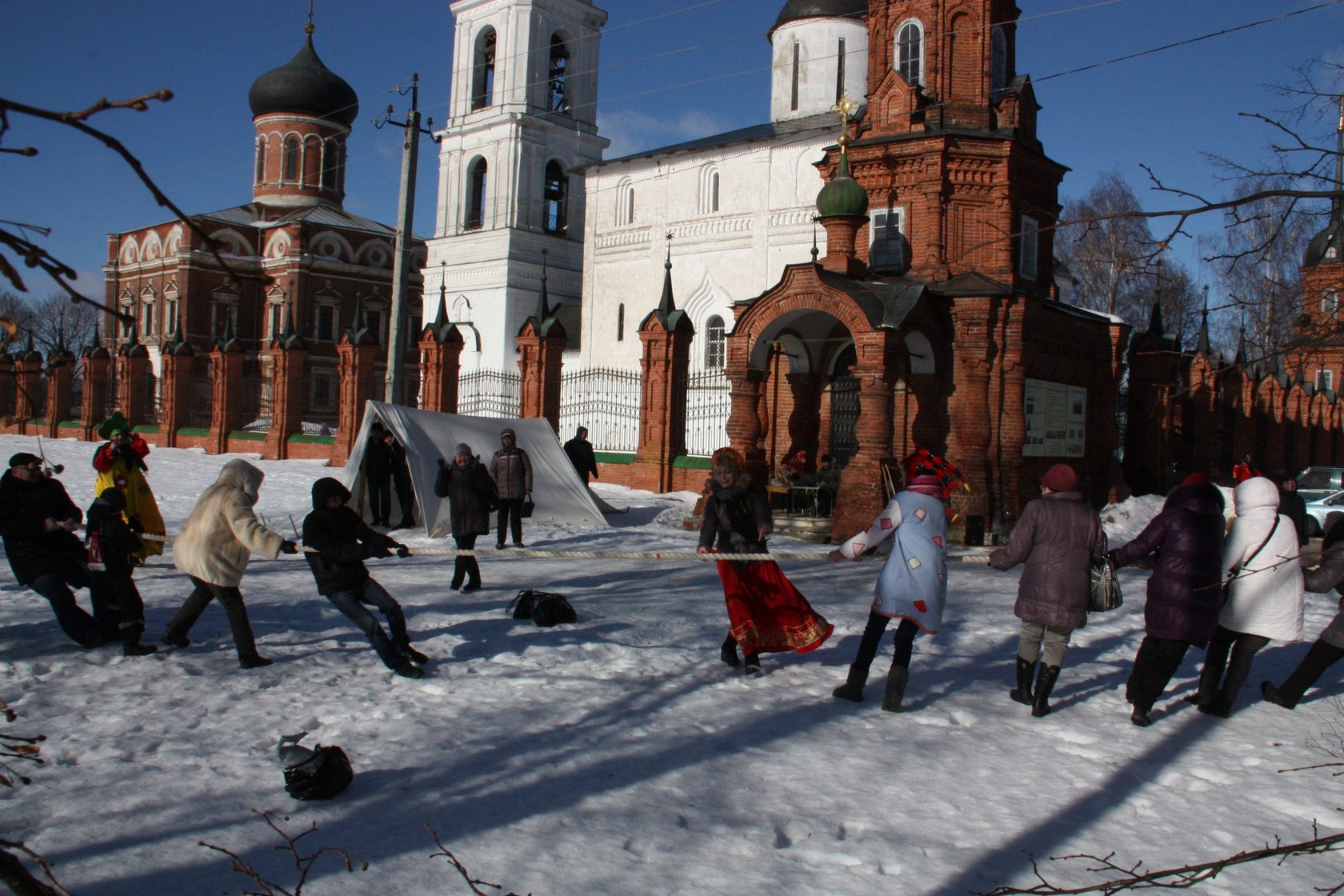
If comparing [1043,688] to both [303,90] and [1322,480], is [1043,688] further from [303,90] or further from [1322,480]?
[303,90]

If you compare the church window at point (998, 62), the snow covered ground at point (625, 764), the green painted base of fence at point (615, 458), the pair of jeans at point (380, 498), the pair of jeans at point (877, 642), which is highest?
the church window at point (998, 62)

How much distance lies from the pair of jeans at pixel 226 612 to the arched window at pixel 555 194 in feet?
111

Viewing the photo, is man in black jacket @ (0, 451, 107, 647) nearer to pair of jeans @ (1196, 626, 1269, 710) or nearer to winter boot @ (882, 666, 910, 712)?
winter boot @ (882, 666, 910, 712)

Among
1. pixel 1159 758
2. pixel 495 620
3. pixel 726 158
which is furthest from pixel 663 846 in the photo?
pixel 726 158

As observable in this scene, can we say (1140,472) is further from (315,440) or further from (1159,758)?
(315,440)

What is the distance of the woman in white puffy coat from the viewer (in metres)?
6.45

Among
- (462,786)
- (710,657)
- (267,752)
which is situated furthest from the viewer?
(710,657)

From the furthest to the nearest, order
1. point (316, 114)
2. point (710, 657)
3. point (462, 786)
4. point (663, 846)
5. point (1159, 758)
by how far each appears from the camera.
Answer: point (316, 114) → point (710, 657) → point (1159, 758) → point (462, 786) → point (663, 846)

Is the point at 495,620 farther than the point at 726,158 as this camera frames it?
No

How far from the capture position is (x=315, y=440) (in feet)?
82.6

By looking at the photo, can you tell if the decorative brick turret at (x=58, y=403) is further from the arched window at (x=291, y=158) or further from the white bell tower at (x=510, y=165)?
the arched window at (x=291, y=158)

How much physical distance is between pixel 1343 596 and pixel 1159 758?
1.61 m

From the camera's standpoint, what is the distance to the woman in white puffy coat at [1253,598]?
645cm

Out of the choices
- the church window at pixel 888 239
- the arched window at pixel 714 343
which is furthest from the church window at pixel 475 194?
the church window at pixel 888 239
